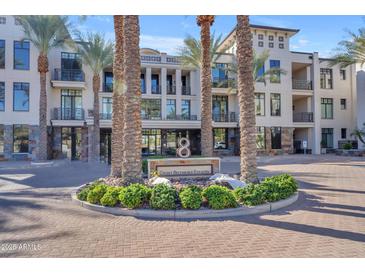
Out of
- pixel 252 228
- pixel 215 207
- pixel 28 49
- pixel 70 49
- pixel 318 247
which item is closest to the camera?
pixel 318 247

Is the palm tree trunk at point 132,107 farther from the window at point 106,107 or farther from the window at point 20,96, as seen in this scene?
the window at point 20,96

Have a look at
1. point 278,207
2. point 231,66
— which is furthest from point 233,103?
point 278,207

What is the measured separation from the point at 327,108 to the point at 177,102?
17.7m

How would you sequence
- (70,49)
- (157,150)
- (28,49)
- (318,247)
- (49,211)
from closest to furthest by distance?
(318,247), (49,211), (28,49), (70,49), (157,150)

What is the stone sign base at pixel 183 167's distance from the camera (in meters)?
10.3

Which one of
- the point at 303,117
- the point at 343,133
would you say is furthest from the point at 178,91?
the point at 343,133

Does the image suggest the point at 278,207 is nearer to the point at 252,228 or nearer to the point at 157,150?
the point at 252,228

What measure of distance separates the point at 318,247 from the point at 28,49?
2757cm

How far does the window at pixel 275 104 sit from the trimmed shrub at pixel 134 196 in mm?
25325

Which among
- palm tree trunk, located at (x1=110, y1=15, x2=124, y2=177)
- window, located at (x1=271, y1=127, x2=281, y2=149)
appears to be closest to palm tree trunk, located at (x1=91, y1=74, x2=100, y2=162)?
palm tree trunk, located at (x1=110, y1=15, x2=124, y2=177)

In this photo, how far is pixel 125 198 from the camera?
7141 mm

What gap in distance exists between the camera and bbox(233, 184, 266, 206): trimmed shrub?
7.19 m

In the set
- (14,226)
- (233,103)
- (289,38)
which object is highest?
(289,38)

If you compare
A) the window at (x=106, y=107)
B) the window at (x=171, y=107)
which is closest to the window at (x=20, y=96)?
the window at (x=106, y=107)
